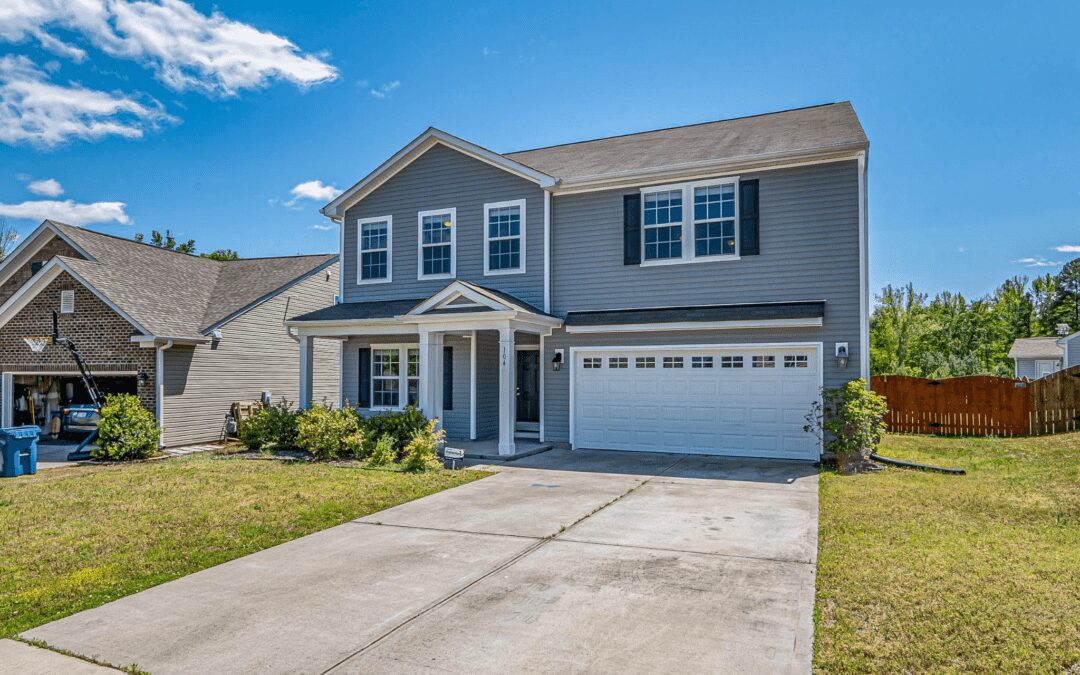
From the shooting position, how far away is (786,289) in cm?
1235

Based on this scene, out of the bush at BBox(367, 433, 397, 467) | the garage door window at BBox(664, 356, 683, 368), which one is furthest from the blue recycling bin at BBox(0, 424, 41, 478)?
the garage door window at BBox(664, 356, 683, 368)

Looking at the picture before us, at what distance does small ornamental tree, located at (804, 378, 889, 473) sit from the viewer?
36.0 feet

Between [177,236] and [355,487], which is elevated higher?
[177,236]

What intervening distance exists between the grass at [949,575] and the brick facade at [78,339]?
14295 millimetres

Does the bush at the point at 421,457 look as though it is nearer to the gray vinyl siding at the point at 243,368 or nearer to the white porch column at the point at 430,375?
the white porch column at the point at 430,375

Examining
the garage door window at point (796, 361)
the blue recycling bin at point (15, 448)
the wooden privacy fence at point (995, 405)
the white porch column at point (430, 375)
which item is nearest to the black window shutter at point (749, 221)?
the garage door window at point (796, 361)

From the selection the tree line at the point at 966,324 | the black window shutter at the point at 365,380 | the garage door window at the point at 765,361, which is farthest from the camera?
the tree line at the point at 966,324

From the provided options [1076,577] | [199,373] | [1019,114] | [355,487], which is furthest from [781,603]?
[1019,114]

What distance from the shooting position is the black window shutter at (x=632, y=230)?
1352cm

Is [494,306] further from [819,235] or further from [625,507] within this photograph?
[819,235]

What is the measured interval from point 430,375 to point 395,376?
3.30m

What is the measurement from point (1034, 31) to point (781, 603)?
14.6 metres

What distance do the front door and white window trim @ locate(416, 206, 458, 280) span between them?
2563 millimetres

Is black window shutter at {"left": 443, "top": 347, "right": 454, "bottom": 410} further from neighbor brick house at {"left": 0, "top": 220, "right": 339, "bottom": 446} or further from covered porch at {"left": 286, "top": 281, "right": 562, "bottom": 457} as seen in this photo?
neighbor brick house at {"left": 0, "top": 220, "right": 339, "bottom": 446}
